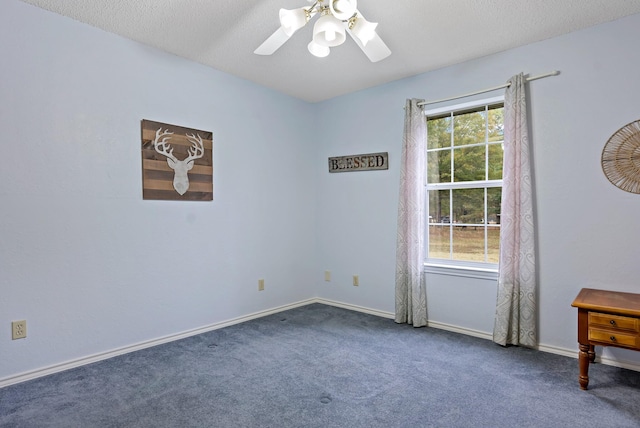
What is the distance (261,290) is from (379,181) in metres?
1.72

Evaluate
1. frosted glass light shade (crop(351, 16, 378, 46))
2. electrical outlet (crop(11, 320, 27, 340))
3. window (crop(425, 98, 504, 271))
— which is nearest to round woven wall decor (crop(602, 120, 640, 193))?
window (crop(425, 98, 504, 271))

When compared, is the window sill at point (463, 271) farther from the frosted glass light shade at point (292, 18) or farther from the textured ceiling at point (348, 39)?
the frosted glass light shade at point (292, 18)

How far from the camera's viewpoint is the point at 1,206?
229 centimetres

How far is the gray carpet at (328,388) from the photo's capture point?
1936 mm

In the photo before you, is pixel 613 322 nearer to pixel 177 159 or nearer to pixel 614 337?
pixel 614 337

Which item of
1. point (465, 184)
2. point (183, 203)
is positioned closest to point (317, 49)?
point (183, 203)

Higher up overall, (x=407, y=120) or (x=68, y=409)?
(x=407, y=120)

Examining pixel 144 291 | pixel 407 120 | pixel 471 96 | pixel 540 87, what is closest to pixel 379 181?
pixel 407 120

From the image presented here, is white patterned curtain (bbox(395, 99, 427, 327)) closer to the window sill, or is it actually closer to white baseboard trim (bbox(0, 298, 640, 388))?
the window sill

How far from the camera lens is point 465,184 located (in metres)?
3.37

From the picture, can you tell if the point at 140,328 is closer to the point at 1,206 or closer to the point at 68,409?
the point at 68,409

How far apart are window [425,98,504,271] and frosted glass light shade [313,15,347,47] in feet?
5.87

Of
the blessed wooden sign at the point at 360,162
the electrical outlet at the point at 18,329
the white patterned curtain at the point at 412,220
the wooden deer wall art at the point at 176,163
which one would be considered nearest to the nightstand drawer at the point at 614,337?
the white patterned curtain at the point at 412,220

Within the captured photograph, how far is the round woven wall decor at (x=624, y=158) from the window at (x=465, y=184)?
2.50ft
